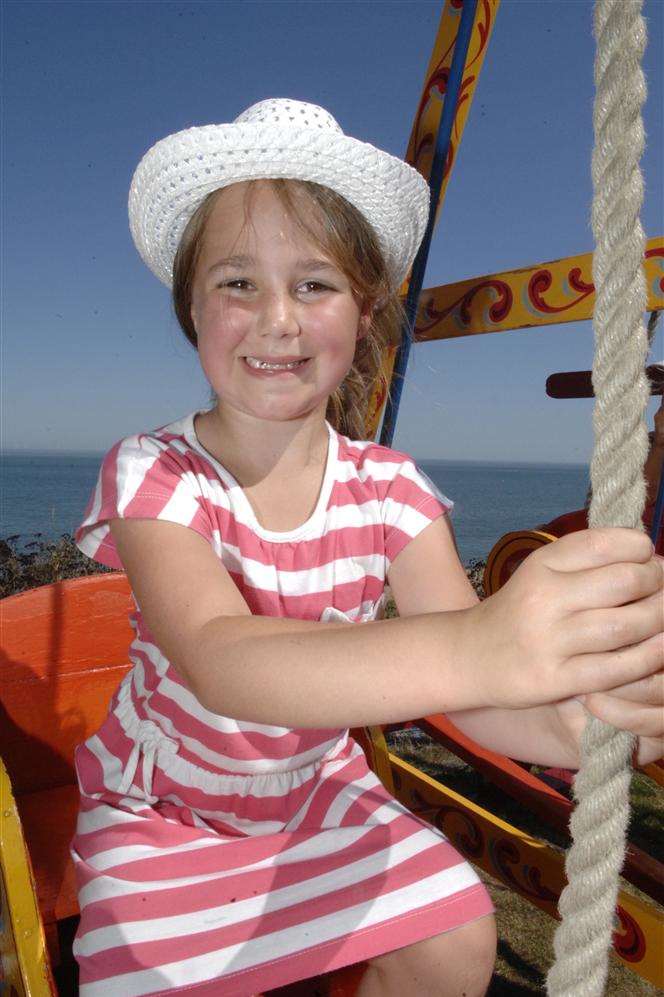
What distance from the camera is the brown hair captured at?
124 cm

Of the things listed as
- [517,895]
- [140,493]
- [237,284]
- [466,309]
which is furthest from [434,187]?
[517,895]

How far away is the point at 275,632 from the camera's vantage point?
797 millimetres

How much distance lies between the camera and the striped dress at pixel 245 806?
3.27 feet

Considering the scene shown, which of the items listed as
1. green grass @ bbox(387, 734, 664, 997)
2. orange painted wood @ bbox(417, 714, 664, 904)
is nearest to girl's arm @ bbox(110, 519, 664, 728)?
orange painted wood @ bbox(417, 714, 664, 904)

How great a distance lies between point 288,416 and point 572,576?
74cm

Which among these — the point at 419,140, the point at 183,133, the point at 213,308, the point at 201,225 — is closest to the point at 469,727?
the point at 213,308

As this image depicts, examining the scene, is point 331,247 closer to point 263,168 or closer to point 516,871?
point 263,168

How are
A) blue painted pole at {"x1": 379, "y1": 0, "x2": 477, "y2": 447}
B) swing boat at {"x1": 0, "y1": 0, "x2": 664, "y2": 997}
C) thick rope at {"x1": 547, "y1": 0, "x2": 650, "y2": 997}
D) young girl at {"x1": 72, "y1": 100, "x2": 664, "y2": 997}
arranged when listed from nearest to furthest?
thick rope at {"x1": 547, "y1": 0, "x2": 650, "y2": 997}, young girl at {"x1": 72, "y1": 100, "x2": 664, "y2": 997}, swing boat at {"x1": 0, "y1": 0, "x2": 664, "y2": 997}, blue painted pole at {"x1": 379, "y1": 0, "x2": 477, "y2": 447}

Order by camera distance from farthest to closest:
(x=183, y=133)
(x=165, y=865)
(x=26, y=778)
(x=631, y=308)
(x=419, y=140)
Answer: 1. (x=419, y=140)
2. (x=26, y=778)
3. (x=183, y=133)
4. (x=165, y=865)
5. (x=631, y=308)

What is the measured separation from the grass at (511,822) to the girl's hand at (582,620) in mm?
1312

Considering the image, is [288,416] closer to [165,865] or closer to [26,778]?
[165,865]

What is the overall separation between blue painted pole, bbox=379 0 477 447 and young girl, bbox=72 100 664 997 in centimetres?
46

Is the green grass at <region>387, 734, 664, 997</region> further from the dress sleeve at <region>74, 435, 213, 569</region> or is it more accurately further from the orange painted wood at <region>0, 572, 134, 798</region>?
the dress sleeve at <region>74, 435, 213, 569</region>

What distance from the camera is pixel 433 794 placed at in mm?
2092
